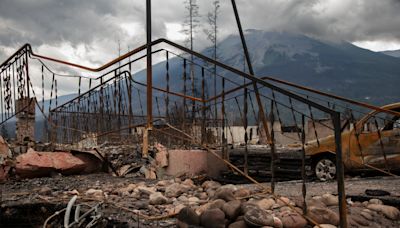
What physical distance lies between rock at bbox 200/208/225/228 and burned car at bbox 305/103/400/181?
4.24m

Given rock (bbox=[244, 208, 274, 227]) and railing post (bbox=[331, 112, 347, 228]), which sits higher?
railing post (bbox=[331, 112, 347, 228])

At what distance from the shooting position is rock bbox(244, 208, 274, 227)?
10.8ft

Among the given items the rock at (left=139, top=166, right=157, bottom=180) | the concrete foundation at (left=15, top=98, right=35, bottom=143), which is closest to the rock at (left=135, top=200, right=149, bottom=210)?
the rock at (left=139, top=166, right=157, bottom=180)

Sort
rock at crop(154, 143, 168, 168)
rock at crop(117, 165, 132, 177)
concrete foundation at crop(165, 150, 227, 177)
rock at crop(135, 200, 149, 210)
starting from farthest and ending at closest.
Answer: rock at crop(117, 165, 132, 177)
rock at crop(154, 143, 168, 168)
concrete foundation at crop(165, 150, 227, 177)
rock at crop(135, 200, 149, 210)

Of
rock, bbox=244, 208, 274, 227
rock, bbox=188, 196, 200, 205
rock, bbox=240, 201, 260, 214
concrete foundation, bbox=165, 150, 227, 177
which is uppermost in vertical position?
concrete foundation, bbox=165, 150, 227, 177

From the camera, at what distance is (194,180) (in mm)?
7535

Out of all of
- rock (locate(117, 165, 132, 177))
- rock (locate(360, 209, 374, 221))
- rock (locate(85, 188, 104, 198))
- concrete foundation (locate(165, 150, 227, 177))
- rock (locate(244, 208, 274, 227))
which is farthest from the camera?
rock (locate(117, 165, 132, 177))

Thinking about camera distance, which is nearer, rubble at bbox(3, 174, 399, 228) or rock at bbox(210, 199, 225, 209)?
rubble at bbox(3, 174, 399, 228)

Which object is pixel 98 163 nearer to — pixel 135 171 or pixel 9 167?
pixel 135 171

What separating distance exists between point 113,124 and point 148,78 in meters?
4.97

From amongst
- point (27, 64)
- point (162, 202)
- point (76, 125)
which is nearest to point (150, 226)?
point (162, 202)

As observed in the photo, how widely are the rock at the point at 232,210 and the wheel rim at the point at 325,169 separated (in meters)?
4.77

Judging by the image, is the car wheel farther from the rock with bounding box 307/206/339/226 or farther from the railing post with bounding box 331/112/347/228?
the railing post with bounding box 331/112/347/228

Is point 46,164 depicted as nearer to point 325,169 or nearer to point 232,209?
point 232,209
